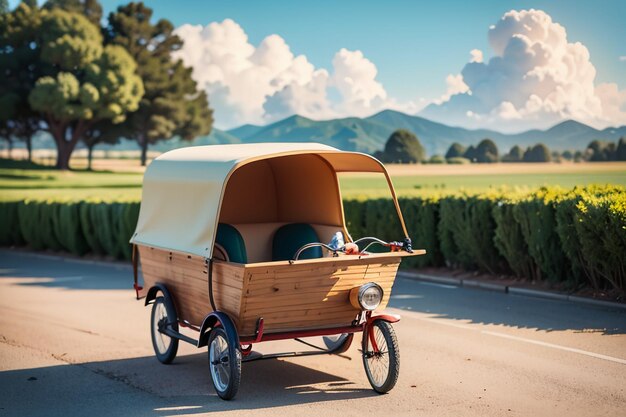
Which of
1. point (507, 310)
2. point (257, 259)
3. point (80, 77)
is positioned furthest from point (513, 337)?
point (80, 77)

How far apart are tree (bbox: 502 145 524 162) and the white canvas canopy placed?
17013 millimetres

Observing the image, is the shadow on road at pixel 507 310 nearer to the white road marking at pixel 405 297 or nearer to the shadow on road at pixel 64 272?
the white road marking at pixel 405 297

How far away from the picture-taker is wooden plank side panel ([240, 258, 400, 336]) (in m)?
7.68

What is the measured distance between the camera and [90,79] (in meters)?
61.0

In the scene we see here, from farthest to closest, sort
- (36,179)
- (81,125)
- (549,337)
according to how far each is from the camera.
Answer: (81,125)
(36,179)
(549,337)

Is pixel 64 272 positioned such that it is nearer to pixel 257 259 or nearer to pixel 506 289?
pixel 506 289

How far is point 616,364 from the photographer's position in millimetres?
9039

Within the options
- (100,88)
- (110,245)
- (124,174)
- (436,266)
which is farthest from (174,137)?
(436,266)

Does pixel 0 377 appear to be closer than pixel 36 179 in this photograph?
Yes

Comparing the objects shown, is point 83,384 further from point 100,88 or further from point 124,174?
point 124,174

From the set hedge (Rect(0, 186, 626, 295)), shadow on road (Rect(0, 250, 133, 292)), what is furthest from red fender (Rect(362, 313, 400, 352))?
shadow on road (Rect(0, 250, 133, 292))

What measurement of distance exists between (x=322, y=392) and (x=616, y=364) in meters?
3.19

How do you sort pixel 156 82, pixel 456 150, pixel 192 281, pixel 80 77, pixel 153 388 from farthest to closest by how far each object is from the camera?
pixel 156 82, pixel 80 77, pixel 456 150, pixel 192 281, pixel 153 388

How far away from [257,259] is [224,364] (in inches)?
93.2
